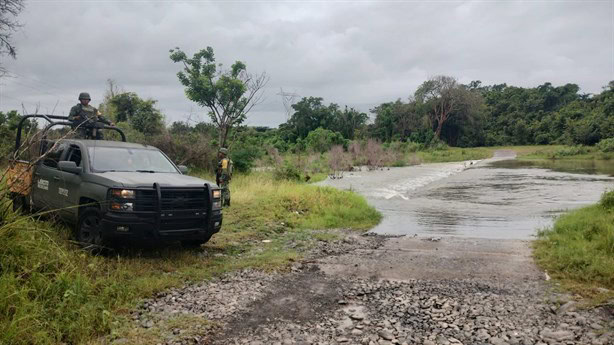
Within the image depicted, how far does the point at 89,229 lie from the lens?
23.0 ft

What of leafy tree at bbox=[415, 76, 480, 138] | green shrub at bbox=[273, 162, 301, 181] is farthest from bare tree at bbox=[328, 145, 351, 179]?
leafy tree at bbox=[415, 76, 480, 138]

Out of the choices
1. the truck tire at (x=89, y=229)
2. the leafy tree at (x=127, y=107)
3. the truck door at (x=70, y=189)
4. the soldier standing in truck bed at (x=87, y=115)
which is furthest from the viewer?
the leafy tree at (x=127, y=107)

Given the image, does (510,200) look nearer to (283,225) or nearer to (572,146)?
(283,225)

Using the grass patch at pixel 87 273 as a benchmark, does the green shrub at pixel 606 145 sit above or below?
above

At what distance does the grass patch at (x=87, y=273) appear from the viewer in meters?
4.61

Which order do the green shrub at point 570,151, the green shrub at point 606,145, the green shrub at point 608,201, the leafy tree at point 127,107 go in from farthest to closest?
the green shrub at point 570,151
the green shrub at point 606,145
the leafy tree at point 127,107
the green shrub at point 608,201

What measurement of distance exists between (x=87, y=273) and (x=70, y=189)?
2125 millimetres

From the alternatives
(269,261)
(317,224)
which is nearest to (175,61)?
(317,224)

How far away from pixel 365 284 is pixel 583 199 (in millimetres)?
16989

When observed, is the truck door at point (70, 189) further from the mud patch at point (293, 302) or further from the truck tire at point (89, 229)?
the mud patch at point (293, 302)

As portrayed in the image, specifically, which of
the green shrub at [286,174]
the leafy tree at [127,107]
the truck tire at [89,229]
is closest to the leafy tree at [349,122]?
the leafy tree at [127,107]

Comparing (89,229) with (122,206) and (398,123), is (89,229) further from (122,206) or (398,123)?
(398,123)

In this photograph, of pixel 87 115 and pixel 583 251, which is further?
pixel 87 115

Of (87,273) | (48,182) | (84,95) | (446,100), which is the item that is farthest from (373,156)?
(446,100)
